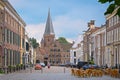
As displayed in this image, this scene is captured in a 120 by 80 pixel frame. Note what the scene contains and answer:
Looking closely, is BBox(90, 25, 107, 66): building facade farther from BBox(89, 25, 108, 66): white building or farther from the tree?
the tree

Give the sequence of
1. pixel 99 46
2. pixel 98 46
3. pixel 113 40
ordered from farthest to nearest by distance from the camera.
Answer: pixel 98 46
pixel 99 46
pixel 113 40

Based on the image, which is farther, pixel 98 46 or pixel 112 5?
pixel 98 46

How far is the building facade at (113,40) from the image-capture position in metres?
69.6

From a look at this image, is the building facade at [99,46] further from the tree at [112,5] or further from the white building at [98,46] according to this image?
the tree at [112,5]

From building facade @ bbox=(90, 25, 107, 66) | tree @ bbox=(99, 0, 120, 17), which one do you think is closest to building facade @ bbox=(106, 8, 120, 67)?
building facade @ bbox=(90, 25, 107, 66)

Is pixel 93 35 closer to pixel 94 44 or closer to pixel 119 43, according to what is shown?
pixel 94 44

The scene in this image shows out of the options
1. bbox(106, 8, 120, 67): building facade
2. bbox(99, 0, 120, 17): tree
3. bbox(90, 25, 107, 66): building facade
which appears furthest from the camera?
bbox(90, 25, 107, 66): building facade

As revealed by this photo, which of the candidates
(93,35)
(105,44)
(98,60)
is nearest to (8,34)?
(105,44)

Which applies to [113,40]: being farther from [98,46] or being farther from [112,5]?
[112,5]

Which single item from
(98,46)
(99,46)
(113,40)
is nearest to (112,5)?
(113,40)

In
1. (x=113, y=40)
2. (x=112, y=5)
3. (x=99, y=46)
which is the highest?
(x=113, y=40)

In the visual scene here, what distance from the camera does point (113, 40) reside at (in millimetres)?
74312

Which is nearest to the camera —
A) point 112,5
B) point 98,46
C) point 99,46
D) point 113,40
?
point 112,5

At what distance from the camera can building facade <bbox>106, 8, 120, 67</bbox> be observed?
69.6 meters
